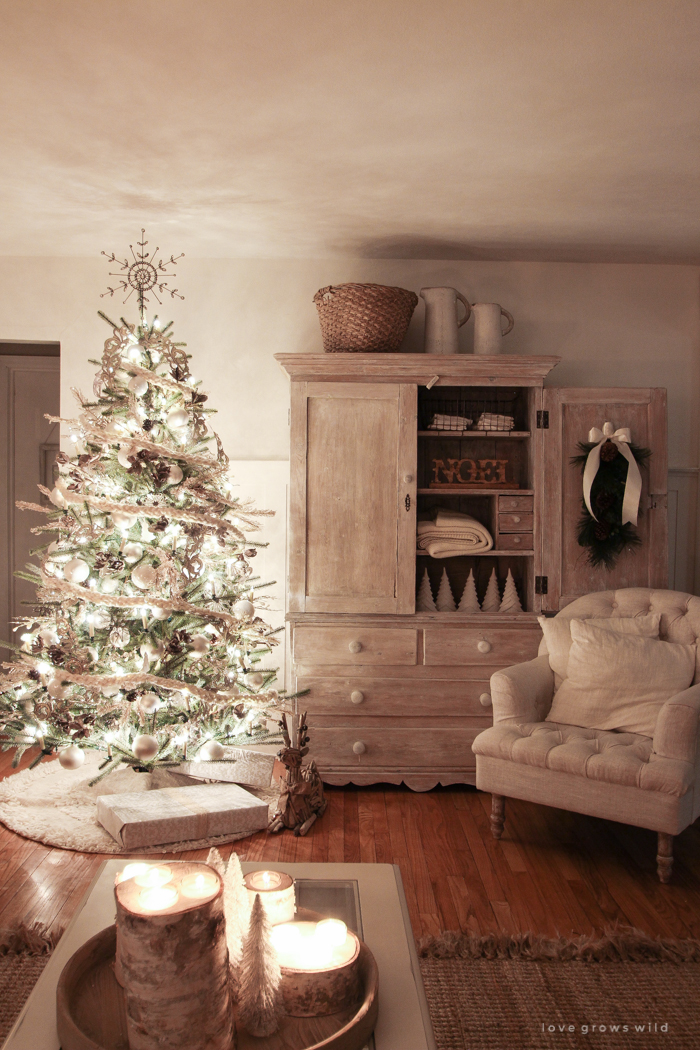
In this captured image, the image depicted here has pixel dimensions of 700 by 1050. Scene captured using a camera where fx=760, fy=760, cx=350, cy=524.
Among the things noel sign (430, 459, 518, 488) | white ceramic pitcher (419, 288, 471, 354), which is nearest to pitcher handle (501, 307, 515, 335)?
white ceramic pitcher (419, 288, 471, 354)

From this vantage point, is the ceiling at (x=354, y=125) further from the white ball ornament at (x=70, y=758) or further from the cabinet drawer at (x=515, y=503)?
the white ball ornament at (x=70, y=758)

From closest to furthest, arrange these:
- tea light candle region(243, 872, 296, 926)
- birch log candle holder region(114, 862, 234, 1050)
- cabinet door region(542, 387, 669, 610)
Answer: birch log candle holder region(114, 862, 234, 1050) < tea light candle region(243, 872, 296, 926) < cabinet door region(542, 387, 669, 610)

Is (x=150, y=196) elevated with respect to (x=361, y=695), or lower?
elevated

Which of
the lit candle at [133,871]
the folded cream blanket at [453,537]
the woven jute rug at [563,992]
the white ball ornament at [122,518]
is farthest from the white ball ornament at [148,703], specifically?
the lit candle at [133,871]

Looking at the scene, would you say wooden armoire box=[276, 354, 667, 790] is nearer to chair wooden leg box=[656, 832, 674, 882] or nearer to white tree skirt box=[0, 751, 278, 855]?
white tree skirt box=[0, 751, 278, 855]

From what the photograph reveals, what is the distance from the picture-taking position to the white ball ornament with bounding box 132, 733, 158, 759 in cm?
268

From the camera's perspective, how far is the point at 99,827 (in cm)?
282

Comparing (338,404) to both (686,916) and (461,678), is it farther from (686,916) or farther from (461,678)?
(686,916)

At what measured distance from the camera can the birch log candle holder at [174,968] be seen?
3.59ft

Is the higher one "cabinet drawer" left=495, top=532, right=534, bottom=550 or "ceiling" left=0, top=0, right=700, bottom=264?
"ceiling" left=0, top=0, right=700, bottom=264

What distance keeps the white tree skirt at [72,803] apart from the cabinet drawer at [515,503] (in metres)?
1.59

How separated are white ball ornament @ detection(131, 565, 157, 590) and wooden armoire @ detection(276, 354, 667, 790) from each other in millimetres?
727

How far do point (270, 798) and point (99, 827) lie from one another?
67 centimetres

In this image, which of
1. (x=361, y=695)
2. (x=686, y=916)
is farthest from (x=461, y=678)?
(x=686, y=916)
